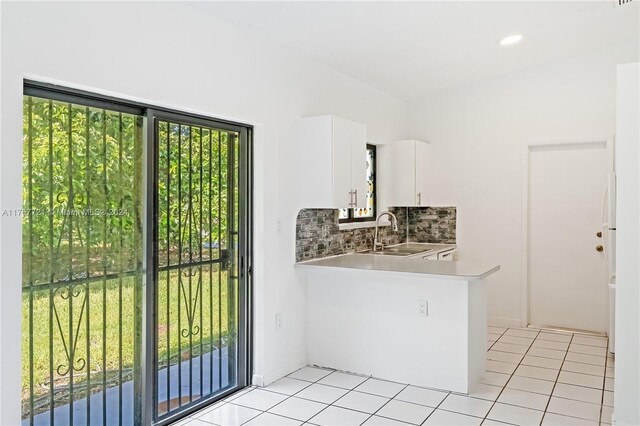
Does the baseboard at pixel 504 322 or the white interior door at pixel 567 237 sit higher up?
the white interior door at pixel 567 237

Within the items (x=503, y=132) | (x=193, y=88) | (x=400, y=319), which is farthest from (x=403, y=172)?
(x=193, y=88)

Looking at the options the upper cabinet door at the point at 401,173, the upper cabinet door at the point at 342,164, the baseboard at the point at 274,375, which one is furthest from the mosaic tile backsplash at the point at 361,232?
the baseboard at the point at 274,375

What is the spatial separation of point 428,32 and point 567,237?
2.77 m

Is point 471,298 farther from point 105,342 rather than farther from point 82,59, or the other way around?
point 82,59

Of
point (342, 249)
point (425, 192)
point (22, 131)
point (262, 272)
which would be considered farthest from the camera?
point (425, 192)

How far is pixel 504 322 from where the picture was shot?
5613mm

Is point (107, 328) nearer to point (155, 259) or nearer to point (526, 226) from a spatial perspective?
point (155, 259)

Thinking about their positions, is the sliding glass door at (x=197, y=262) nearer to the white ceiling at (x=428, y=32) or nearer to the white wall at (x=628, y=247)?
the white ceiling at (x=428, y=32)

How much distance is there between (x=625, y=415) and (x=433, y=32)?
2.91 meters

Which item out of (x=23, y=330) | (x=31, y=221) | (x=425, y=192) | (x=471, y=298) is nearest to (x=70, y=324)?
(x=23, y=330)

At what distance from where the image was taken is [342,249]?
15.8 feet

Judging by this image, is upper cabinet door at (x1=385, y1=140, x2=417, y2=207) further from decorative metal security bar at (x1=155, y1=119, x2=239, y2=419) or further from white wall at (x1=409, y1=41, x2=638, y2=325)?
decorative metal security bar at (x1=155, y1=119, x2=239, y2=419)

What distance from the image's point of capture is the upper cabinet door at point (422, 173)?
572 centimetres

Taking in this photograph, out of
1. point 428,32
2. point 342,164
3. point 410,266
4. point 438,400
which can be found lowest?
point 438,400
